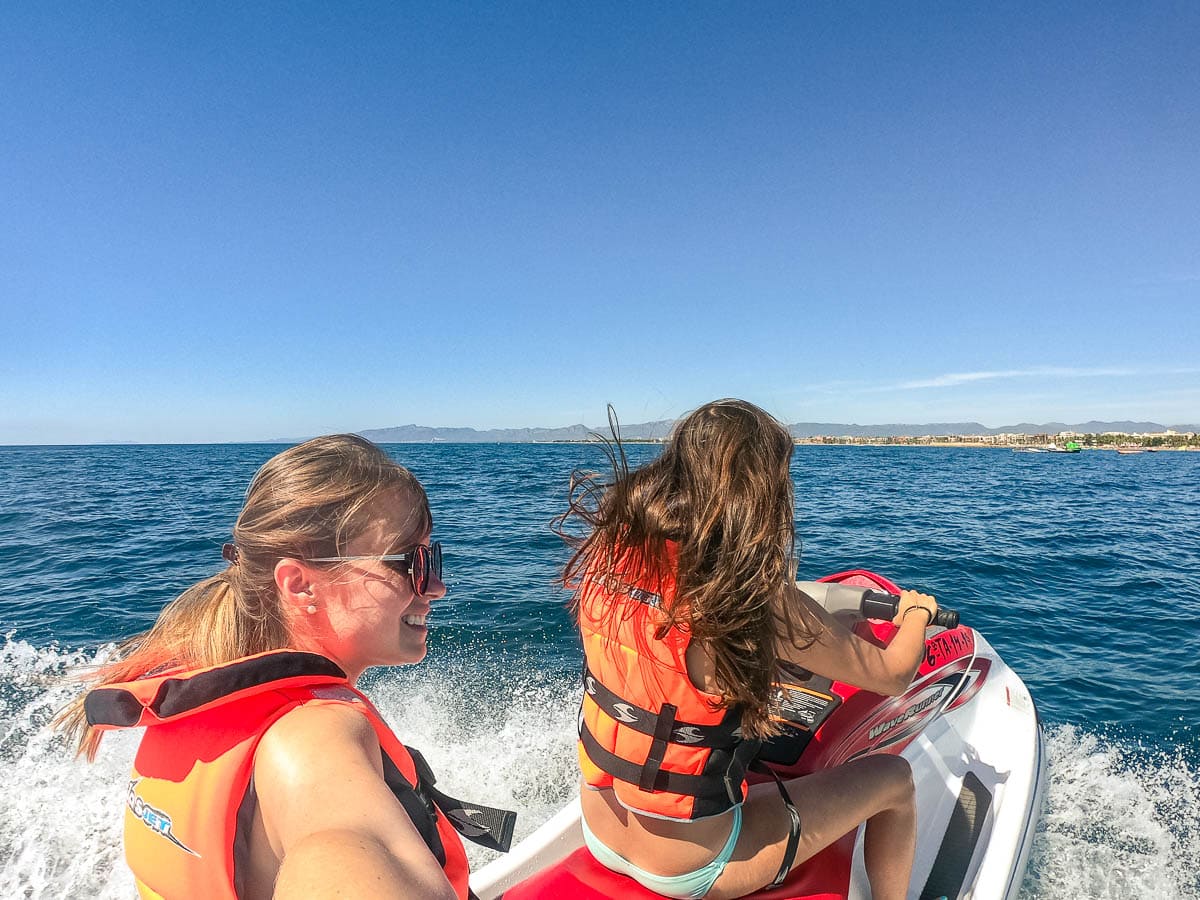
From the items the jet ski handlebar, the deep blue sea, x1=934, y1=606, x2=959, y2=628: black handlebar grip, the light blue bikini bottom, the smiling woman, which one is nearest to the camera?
the smiling woman

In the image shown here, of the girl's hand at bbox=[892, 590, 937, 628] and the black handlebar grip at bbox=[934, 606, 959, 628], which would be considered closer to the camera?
the girl's hand at bbox=[892, 590, 937, 628]

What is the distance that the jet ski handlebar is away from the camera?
278 cm

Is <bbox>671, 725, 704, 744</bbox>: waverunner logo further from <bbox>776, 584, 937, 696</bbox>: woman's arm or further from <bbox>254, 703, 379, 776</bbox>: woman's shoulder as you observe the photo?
<bbox>254, 703, 379, 776</bbox>: woman's shoulder

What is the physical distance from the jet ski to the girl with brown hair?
27cm

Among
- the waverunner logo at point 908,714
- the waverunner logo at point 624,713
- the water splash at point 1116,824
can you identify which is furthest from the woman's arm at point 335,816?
the water splash at point 1116,824

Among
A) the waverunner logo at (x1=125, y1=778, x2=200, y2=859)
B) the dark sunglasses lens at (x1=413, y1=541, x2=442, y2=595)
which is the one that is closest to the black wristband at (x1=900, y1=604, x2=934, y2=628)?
the dark sunglasses lens at (x1=413, y1=541, x2=442, y2=595)

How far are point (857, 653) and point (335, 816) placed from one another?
1.69 m

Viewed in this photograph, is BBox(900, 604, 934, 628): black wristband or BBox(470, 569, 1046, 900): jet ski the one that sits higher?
BBox(900, 604, 934, 628): black wristband

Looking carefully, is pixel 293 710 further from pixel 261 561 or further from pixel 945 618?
pixel 945 618

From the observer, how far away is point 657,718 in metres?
1.93

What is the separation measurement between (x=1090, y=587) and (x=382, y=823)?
12561mm

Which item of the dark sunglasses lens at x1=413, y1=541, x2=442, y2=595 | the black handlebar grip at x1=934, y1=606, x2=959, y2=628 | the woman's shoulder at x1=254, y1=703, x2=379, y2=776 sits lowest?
the black handlebar grip at x1=934, y1=606, x2=959, y2=628

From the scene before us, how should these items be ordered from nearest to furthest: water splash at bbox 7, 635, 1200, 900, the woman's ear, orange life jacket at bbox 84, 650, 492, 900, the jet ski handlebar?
orange life jacket at bbox 84, 650, 492, 900
the woman's ear
the jet ski handlebar
water splash at bbox 7, 635, 1200, 900

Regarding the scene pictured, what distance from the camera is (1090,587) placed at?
1036 cm
